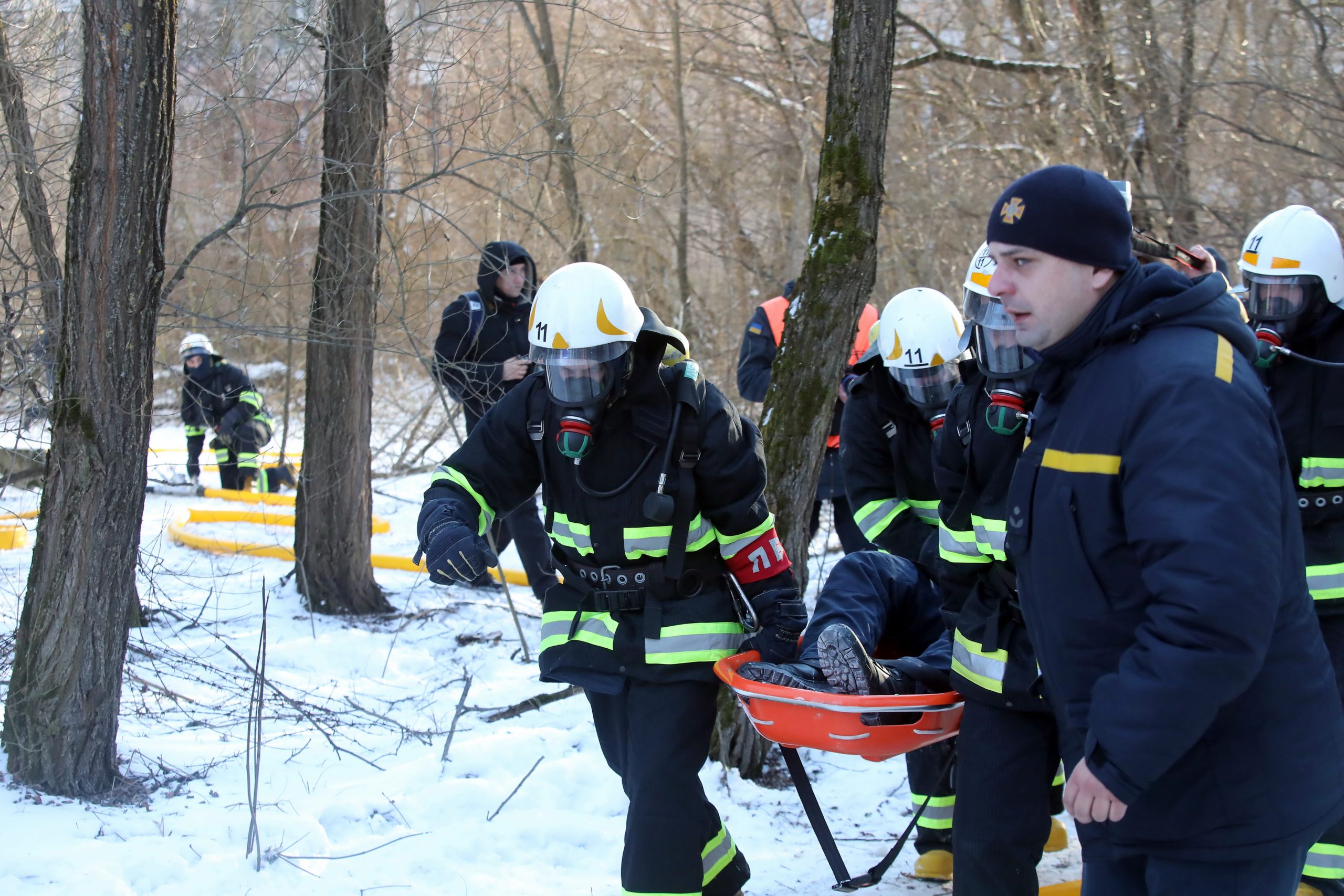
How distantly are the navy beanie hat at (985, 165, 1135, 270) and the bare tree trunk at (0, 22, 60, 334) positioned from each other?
438 centimetres

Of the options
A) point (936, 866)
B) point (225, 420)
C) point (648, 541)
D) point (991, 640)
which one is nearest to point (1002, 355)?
point (991, 640)

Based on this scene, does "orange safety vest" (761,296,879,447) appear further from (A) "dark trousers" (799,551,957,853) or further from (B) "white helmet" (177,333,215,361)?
(B) "white helmet" (177,333,215,361)

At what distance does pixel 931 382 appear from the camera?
12.2ft

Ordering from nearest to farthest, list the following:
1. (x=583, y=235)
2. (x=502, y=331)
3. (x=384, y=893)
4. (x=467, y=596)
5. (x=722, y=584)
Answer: (x=722, y=584) → (x=384, y=893) → (x=502, y=331) → (x=467, y=596) → (x=583, y=235)

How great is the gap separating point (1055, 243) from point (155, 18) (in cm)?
310

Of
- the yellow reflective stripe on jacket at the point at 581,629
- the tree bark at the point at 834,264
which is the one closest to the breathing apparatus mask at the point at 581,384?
the yellow reflective stripe on jacket at the point at 581,629

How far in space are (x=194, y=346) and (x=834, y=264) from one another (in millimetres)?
7886

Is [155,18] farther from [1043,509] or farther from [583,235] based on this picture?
[583,235]

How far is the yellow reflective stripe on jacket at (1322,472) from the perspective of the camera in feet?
11.3

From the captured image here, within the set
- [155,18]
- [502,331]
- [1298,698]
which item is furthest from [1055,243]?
[502,331]

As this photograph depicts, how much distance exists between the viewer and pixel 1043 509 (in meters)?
2.02

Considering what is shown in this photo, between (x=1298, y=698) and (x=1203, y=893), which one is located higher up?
(x=1298, y=698)

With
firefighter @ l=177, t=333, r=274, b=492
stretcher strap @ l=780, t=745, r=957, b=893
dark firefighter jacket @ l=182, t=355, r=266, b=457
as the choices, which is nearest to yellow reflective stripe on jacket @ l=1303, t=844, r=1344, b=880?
stretcher strap @ l=780, t=745, r=957, b=893

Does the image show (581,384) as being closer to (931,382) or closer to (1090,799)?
(931,382)
